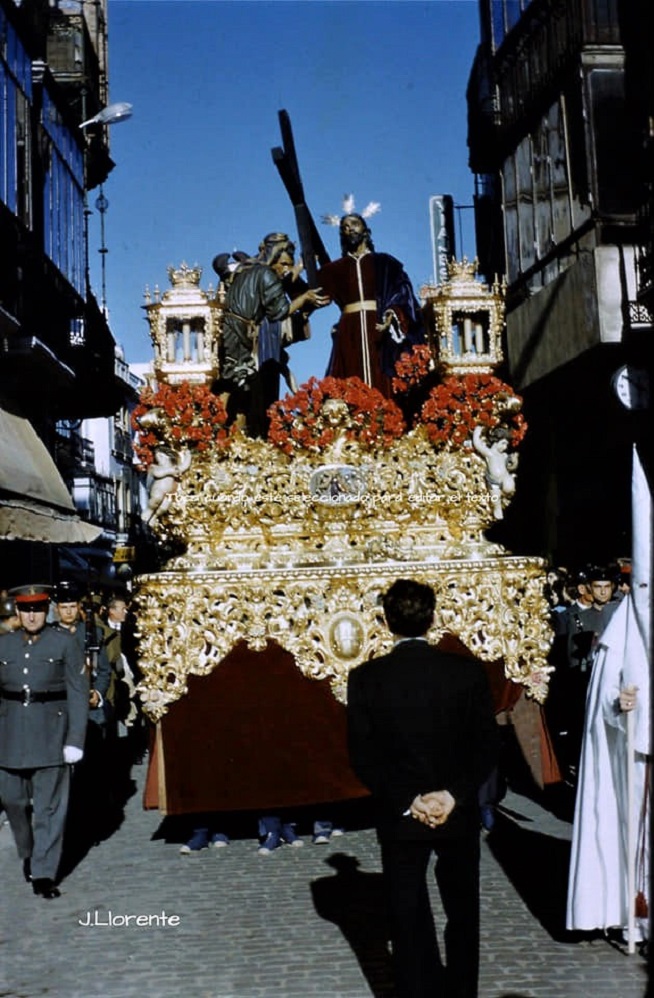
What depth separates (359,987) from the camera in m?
5.20

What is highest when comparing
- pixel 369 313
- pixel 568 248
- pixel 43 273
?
pixel 43 273

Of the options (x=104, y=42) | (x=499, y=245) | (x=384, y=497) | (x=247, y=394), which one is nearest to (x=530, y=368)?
(x=499, y=245)

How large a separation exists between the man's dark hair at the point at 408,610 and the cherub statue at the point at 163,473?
369 cm

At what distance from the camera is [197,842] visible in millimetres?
8039

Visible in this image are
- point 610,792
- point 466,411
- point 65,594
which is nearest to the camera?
point 610,792

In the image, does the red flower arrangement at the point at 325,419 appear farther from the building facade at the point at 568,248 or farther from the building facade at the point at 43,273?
the building facade at the point at 568,248

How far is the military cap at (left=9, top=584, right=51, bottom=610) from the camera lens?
7.53 m

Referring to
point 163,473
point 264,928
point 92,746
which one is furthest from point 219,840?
point 163,473

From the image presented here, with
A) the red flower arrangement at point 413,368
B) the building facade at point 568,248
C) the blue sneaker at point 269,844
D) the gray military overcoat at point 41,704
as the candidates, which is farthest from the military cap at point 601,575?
the gray military overcoat at point 41,704

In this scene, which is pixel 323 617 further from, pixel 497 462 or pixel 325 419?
pixel 497 462

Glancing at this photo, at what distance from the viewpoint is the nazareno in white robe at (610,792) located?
18.0ft

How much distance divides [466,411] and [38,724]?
11.9 feet

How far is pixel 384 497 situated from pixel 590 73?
1020 centimetres

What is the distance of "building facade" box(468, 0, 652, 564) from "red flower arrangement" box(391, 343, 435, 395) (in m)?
4.65
